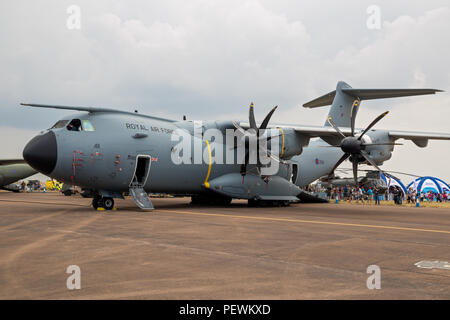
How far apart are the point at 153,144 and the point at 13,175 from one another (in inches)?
1177

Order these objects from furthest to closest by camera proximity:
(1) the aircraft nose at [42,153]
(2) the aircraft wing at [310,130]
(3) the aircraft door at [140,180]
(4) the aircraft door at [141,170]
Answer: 1. (2) the aircraft wing at [310,130]
2. (4) the aircraft door at [141,170]
3. (3) the aircraft door at [140,180]
4. (1) the aircraft nose at [42,153]

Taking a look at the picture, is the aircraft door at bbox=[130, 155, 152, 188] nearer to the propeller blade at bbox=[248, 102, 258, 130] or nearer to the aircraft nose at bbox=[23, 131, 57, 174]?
the aircraft nose at bbox=[23, 131, 57, 174]

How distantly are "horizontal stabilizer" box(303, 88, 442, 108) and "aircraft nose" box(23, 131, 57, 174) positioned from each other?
14797 millimetres

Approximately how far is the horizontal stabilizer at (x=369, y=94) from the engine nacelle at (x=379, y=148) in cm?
200

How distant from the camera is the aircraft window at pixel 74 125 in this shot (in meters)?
13.4

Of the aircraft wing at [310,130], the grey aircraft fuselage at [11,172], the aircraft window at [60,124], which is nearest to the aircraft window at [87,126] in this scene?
the aircraft window at [60,124]

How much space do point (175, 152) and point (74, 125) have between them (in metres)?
4.11

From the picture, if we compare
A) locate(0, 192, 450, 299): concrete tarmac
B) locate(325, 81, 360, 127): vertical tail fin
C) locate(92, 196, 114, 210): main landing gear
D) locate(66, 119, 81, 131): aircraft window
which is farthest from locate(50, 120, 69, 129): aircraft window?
locate(325, 81, 360, 127): vertical tail fin

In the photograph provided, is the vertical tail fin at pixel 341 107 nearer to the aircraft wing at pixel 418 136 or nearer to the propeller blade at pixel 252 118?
the aircraft wing at pixel 418 136

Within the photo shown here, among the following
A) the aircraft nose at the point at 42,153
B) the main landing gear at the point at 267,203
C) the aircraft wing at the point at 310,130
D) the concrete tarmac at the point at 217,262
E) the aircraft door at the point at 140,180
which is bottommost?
the main landing gear at the point at 267,203

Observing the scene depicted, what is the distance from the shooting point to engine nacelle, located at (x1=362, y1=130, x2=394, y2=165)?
57.5ft

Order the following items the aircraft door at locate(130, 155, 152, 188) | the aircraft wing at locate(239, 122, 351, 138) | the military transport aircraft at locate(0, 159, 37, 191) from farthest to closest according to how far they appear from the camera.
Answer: the military transport aircraft at locate(0, 159, 37, 191) < the aircraft wing at locate(239, 122, 351, 138) < the aircraft door at locate(130, 155, 152, 188)

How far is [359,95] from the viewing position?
69.1ft
